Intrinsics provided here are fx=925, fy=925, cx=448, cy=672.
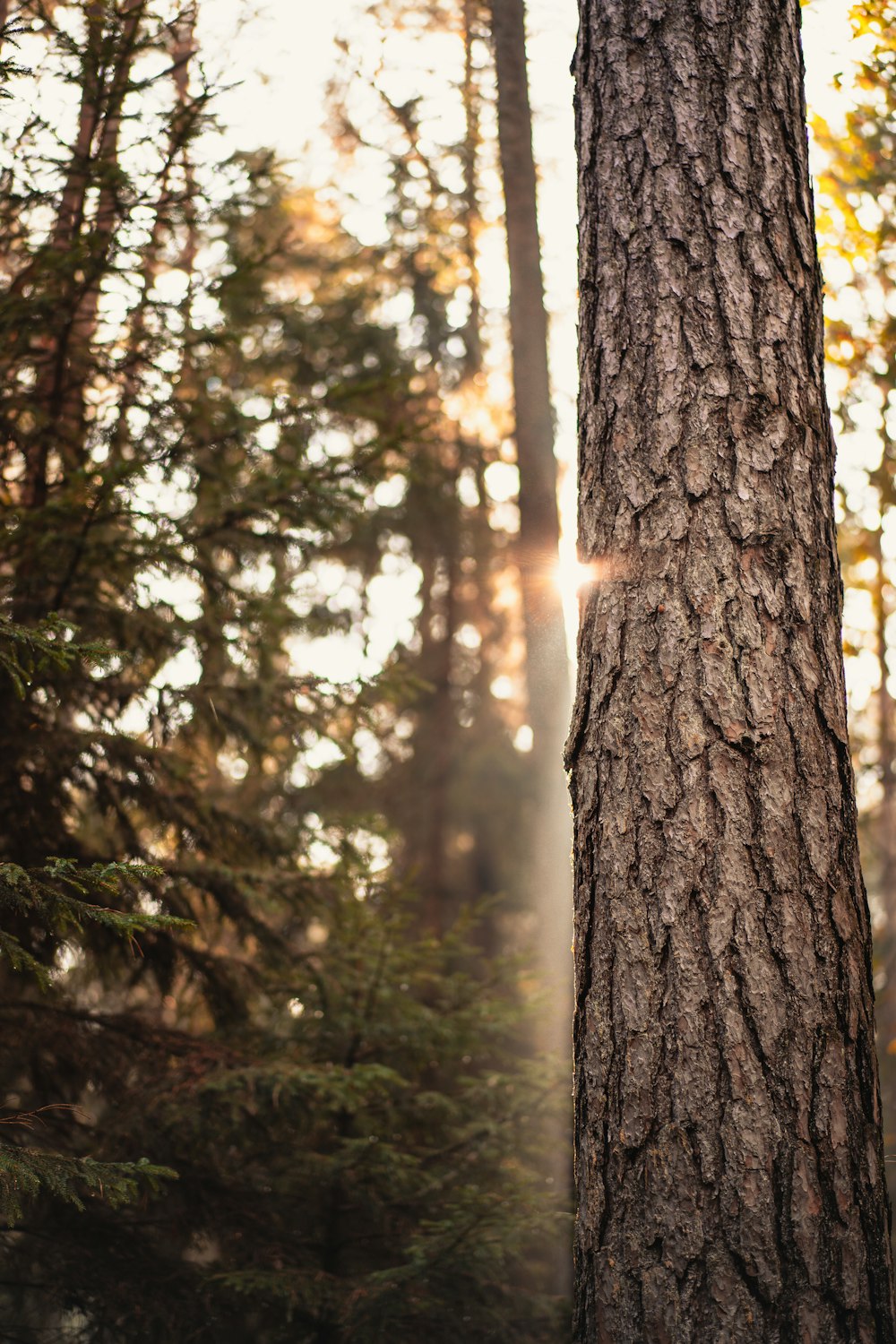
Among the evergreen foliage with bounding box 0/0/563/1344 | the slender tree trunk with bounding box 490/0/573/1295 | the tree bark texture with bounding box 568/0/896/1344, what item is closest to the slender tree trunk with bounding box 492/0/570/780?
the slender tree trunk with bounding box 490/0/573/1295

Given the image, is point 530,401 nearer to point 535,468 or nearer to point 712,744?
point 535,468

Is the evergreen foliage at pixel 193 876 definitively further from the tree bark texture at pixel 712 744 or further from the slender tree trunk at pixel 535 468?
the tree bark texture at pixel 712 744

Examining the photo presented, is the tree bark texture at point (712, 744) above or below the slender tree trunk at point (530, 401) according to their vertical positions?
below

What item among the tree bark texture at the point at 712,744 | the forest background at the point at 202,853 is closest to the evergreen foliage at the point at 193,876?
the forest background at the point at 202,853

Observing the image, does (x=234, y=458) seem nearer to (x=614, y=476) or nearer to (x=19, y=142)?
(x=19, y=142)

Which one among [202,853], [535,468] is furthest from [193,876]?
[535,468]

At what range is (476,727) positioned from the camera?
43.4ft

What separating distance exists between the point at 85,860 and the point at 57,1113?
39.9 inches

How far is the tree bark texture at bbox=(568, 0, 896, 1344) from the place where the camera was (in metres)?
1.89

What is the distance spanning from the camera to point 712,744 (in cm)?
207

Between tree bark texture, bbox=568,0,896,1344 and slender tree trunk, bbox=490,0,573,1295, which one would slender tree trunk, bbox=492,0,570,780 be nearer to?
slender tree trunk, bbox=490,0,573,1295

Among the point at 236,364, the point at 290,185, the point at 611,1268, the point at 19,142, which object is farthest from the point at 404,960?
the point at 290,185

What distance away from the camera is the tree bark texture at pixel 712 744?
1888 mm

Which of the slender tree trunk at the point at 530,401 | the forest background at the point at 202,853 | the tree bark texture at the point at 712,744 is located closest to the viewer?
the tree bark texture at the point at 712,744
